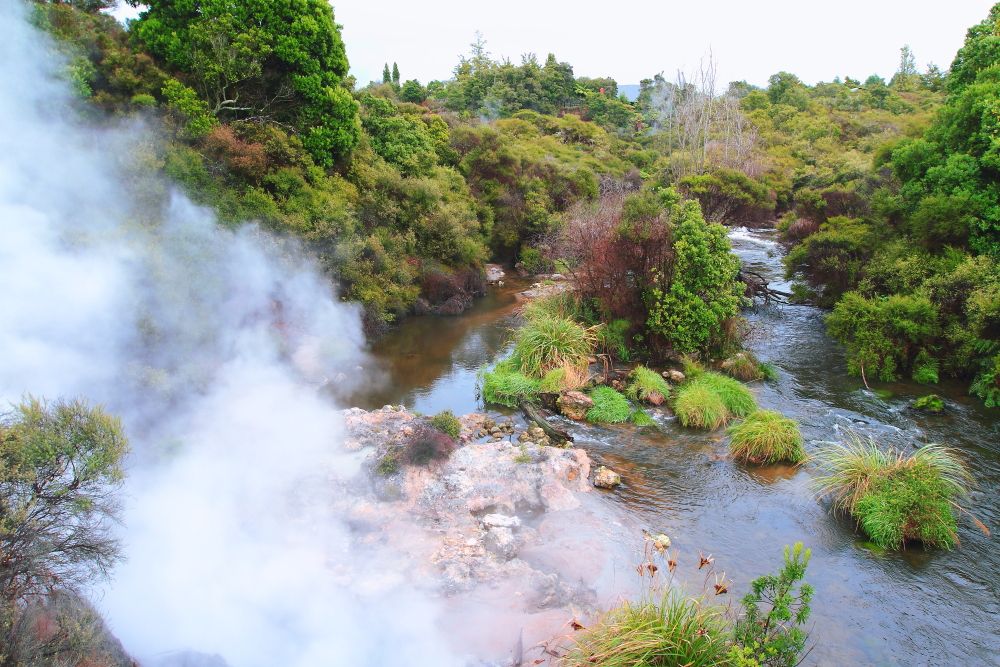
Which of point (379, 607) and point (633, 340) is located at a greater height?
point (633, 340)

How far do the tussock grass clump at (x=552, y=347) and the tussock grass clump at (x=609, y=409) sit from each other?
3.88 feet

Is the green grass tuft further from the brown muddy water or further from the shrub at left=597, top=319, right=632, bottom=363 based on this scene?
the shrub at left=597, top=319, right=632, bottom=363

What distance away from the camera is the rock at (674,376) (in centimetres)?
1342

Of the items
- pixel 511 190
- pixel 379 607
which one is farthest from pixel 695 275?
pixel 511 190

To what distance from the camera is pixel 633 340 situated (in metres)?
14.9

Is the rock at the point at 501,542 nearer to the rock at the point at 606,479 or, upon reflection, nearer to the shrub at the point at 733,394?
the rock at the point at 606,479

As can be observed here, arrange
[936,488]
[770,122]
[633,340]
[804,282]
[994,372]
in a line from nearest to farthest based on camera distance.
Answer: [936,488] → [994,372] → [633,340] → [804,282] → [770,122]

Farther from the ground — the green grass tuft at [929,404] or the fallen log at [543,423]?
the fallen log at [543,423]

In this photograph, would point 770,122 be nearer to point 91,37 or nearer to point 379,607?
point 91,37

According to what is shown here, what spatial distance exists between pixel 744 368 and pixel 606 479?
5.91 meters

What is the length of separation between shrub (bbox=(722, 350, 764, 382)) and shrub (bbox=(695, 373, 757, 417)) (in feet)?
3.68

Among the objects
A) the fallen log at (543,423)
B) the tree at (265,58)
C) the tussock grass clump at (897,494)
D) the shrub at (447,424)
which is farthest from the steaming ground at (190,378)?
the tussock grass clump at (897,494)

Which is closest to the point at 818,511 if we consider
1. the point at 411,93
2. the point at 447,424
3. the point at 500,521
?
the point at 500,521

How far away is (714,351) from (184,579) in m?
12.1
